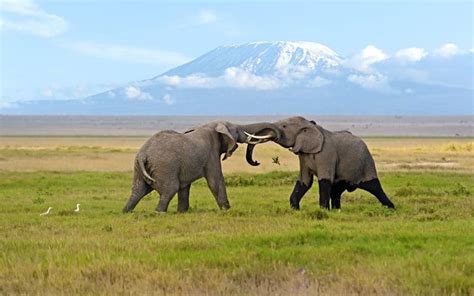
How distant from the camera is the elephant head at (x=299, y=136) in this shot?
1764 centimetres

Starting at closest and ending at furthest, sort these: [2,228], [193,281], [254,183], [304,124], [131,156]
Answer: [193,281]
[2,228]
[304,124]
[254,183]
[131,156]

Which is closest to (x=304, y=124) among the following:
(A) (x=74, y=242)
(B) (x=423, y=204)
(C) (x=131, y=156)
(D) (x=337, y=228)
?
(B) (x=423, y=204)

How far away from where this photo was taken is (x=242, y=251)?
11.3 metres

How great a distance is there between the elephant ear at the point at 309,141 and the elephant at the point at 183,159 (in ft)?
1.84

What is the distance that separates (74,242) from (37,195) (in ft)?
37.6

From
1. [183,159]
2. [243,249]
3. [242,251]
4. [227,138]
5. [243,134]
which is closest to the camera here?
[242,251]

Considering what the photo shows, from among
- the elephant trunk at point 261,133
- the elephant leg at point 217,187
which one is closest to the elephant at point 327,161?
the elephant trunk at point 261,133

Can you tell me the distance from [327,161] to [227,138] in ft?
7.53

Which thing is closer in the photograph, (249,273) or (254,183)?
(249,273)

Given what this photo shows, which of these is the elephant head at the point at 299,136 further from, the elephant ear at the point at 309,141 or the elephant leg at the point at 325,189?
the elephant leg at the point at 325,189

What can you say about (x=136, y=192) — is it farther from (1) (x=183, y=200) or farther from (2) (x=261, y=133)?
(2) (x=261, y=133)

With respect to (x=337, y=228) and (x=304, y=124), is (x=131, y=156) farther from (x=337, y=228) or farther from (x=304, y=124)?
(x=337, y=228)

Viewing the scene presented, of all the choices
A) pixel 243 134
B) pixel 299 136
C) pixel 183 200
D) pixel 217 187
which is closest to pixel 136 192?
pixel 183 200

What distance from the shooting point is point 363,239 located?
1252 centimetres
